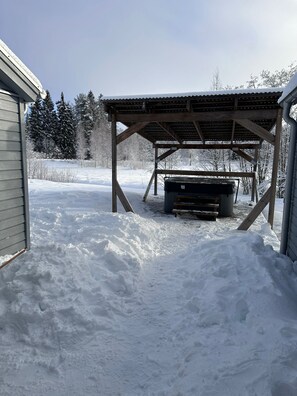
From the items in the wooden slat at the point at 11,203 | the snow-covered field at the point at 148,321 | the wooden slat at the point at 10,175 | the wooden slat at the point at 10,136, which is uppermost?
the wooden slat at the point at 10,136

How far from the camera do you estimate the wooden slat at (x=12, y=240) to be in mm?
3400

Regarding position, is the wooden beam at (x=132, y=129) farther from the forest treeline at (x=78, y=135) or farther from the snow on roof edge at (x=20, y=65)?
the forest treeline at (x=78, y=135)

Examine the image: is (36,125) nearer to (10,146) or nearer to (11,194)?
(10,146)

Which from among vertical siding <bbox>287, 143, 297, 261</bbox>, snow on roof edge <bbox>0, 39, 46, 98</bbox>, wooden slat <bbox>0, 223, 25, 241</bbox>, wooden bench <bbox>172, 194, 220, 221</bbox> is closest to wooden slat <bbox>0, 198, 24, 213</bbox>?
wooden slat <bbox>0, 223, 25, 241</bbox>

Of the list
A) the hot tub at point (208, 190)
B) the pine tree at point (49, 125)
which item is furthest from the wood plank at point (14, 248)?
the pine tree at point (49, 125)

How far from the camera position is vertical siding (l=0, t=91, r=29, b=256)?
337 cm

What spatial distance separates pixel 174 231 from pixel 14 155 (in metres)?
3.78

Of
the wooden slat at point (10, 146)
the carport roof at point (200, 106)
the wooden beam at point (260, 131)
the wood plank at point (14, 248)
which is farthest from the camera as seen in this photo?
the wooden beam at point (260, 131)

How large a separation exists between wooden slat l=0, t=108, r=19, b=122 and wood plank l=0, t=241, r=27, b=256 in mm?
1789

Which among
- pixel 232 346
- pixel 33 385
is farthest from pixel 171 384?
pixel 33 385

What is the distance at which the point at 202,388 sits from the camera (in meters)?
1.67

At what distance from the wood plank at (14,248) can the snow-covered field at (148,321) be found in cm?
22

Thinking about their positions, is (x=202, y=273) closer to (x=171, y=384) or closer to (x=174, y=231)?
(x=171, y=384)

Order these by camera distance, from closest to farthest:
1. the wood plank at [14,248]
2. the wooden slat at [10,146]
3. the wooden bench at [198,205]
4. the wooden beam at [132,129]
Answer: the wooden slat at [10,146], the wood plank at [14,248], the wooden beam at [132,129], the wooden bench at [198,205]
